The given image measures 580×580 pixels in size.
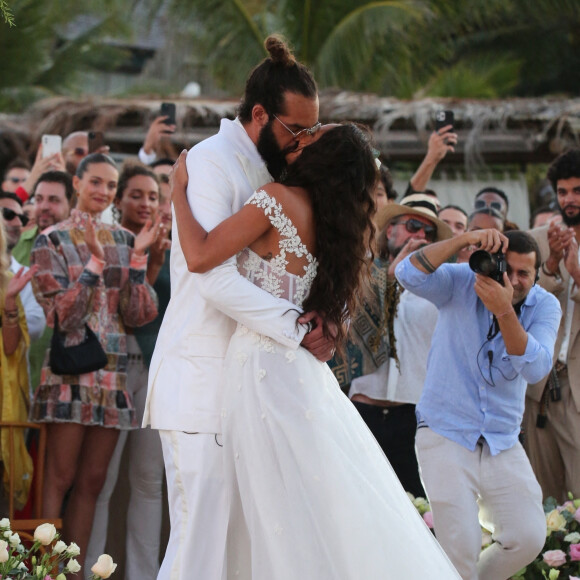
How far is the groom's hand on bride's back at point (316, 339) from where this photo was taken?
4.32 meters

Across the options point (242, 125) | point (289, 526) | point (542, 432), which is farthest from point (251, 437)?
point (542, 432)

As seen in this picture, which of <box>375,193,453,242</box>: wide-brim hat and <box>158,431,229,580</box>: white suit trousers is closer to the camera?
<box>158,431,229,580</box>: white suit trousers

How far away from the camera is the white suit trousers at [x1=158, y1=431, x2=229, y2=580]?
13.5 feet

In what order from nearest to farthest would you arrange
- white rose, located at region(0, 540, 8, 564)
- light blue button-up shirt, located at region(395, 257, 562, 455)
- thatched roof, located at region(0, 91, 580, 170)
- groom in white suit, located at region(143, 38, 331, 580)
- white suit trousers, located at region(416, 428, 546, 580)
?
white rose, located at region(0, 540, 8, 564) < groom in white suit, located at region(143, 38, 331, 580) < white suit trousers, located at region(416, 428, 546, 580) < light blue button-up shirt, located at region(395, 257, 562, 455) < thatched roof, located at region(0, 91, 580, 170)

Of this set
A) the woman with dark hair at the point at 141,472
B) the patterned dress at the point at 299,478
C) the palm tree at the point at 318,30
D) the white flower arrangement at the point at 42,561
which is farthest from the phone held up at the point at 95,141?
the palm tree at the point at 318,30

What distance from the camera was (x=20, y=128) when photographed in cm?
1126

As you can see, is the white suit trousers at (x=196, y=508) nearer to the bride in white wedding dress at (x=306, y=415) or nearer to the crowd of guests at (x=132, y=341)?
the bride in white wedding dress at (x=306, y=415)

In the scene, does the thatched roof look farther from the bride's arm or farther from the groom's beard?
the bride's arm

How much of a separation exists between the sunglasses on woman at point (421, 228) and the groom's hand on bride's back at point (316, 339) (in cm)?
282

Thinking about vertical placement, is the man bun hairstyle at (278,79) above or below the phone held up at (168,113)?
below

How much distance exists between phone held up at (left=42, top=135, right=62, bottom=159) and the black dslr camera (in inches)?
156

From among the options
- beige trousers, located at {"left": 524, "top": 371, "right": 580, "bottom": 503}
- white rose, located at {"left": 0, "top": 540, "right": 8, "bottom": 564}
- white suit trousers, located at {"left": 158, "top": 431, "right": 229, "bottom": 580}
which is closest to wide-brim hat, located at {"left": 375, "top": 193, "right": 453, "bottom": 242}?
beige trousers, located at {"left": 524, "top": 371, "right": 580, "bottom": 503}

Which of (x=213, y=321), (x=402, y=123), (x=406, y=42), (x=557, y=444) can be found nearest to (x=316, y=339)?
(x=213, y=321)

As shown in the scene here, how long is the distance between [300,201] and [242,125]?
0.51 meters
